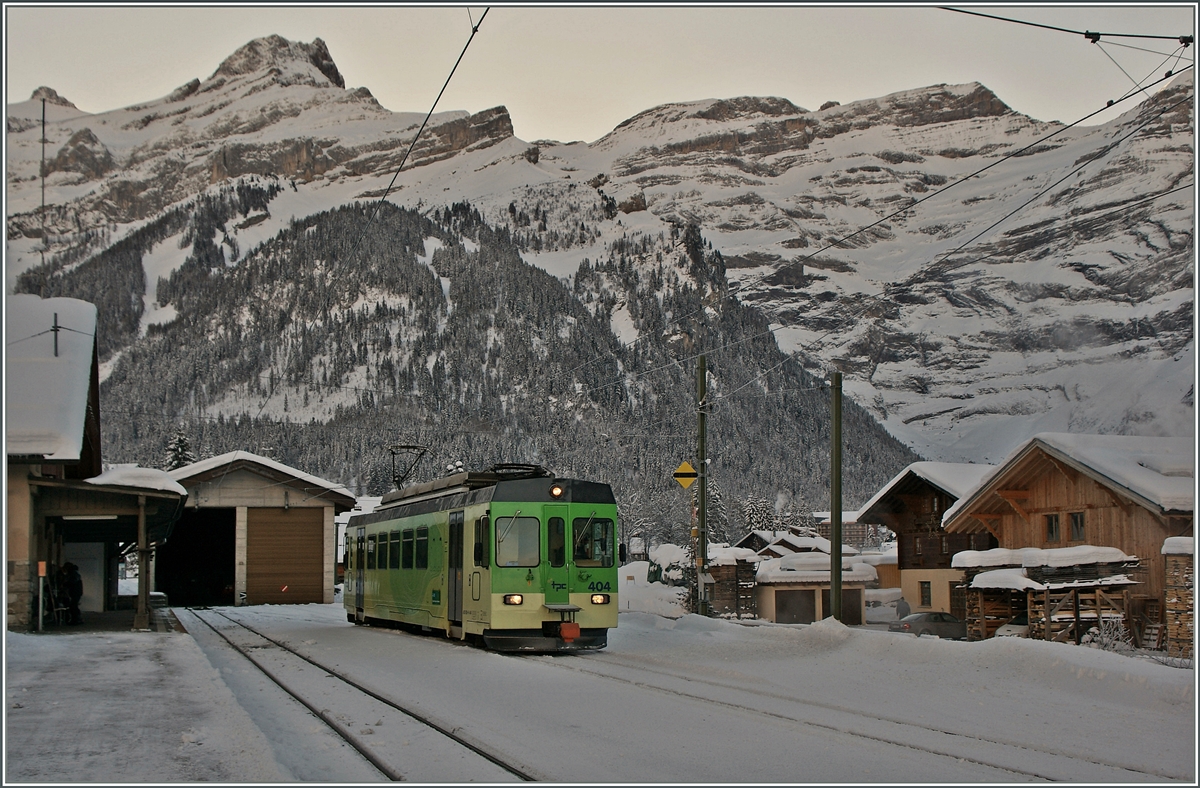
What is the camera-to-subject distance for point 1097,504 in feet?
83.1

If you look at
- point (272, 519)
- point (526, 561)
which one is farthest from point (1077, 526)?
point (272, 519)

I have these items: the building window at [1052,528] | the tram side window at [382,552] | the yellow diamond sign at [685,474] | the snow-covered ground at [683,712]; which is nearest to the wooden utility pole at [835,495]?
the yellow diamond sign at [685,474]

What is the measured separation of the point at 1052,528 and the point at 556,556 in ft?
48.3

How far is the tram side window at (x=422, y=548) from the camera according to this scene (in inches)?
867

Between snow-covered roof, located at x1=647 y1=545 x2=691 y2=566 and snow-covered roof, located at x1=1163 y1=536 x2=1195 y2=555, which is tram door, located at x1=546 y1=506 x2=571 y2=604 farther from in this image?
snow-covered roof, located at x1=647 y1=545 x2=691 y2=566

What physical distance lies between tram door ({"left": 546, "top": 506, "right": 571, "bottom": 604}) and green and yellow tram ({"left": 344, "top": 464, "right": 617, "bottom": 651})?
0.05 ft

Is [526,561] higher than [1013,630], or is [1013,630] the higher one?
[526,561]

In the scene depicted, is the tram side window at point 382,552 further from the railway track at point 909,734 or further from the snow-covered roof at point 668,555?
the snow-covered roof at point 668,555

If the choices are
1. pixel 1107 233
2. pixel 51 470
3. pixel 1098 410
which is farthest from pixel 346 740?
pixel 1107 233

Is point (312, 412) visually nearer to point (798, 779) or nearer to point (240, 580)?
point (240, 580)

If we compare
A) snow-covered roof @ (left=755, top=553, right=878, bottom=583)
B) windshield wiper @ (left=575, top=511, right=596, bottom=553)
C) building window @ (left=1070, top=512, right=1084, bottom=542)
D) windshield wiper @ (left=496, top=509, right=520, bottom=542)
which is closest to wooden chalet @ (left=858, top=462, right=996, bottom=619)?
snow-covered roof @ (left=755, top=553, right=878, bottom=583)

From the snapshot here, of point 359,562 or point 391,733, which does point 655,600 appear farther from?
point 391,733

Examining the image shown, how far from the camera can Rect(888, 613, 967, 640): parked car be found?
33.7m

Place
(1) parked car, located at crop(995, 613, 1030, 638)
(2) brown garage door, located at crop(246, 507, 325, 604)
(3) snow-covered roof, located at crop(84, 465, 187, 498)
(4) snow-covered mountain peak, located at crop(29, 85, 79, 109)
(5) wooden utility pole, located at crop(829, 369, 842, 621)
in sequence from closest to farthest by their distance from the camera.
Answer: (4) snow-covered mountain peak, located at crop(29, 85, 79, 109)
(5) wooden utility pole, located at crop(829, 369, 842, 621)
(1) parked car, located at crop(995, 613, 1030, 638)
(3) snow-covered roof, located at crop(84, 465, 187, 498)
(2) brown garage door, located at crop(246, 507, 325, 604)
